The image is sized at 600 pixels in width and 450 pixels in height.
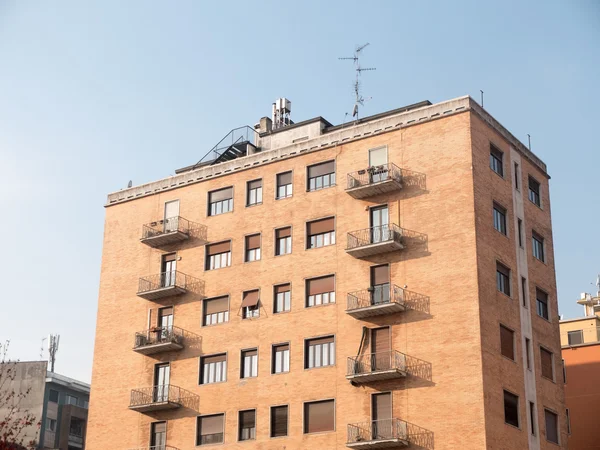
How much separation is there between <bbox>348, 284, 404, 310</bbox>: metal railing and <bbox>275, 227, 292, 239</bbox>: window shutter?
5.50m

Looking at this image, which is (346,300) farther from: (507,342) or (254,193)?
(254,193)

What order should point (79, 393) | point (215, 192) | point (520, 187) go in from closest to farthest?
1. point (520, 187)
2. point (215, 192)
3. point (79, 393)

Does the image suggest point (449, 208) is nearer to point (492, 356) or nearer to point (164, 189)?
point (492, 356)

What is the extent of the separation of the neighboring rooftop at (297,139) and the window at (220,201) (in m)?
1.08

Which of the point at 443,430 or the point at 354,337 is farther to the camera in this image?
the point at 354,337

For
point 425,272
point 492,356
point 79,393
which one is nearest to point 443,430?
point 492,356

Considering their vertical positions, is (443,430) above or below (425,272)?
below

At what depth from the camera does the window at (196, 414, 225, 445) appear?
50.3 meters

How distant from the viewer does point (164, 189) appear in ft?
189

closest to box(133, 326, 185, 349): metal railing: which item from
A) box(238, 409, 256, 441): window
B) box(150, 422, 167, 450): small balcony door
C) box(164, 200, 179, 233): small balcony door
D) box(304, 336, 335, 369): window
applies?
box(150, 422, 167, 450): small balcony door

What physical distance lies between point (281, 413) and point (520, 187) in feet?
55.7

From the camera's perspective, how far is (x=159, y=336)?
5378 cm

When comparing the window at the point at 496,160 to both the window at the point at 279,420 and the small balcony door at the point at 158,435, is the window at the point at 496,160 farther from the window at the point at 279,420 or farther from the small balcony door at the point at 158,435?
the small balcony door at the point at 158,435

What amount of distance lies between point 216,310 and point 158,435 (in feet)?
23.9
